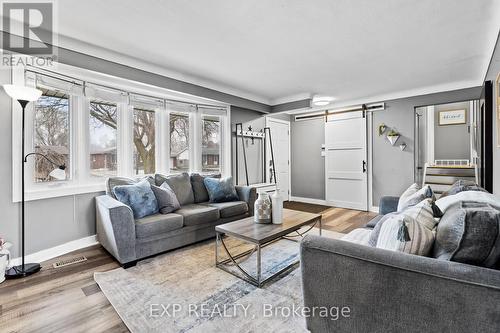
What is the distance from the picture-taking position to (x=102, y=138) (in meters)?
3.35

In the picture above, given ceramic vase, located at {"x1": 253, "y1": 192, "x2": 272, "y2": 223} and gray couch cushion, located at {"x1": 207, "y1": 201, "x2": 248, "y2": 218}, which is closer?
ceramic vase, located at {"x1": 253, "y1": 192, "x2": 272, "y2": 223}

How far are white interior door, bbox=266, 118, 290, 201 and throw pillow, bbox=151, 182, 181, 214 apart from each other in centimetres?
286

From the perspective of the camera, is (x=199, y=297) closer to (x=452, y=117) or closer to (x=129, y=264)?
(x=129, y=264)

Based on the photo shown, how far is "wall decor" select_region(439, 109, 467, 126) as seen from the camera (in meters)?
5.52

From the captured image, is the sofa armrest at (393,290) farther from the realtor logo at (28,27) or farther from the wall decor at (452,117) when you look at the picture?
the wall decor at (452,117)

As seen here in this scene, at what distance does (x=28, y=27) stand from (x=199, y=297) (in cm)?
297

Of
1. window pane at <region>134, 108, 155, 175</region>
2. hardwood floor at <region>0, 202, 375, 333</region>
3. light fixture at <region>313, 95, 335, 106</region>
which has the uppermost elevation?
light fixture at <region>313, 95, 335, 106</region>

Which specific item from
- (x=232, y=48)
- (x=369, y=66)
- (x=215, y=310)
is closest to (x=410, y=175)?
(x=369, y=66)

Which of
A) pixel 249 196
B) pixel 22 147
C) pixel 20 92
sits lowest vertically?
pixel 249 196

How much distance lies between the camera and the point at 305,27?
94.0 inches

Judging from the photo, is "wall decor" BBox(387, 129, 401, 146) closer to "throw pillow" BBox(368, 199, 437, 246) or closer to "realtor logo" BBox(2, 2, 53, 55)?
"throw pillow" BBox(368, 199, 437, 246)

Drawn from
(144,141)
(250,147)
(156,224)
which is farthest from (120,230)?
(250,147)

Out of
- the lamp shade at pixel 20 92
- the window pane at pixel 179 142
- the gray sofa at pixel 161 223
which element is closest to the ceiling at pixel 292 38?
the lamp shade at pixel 20 92

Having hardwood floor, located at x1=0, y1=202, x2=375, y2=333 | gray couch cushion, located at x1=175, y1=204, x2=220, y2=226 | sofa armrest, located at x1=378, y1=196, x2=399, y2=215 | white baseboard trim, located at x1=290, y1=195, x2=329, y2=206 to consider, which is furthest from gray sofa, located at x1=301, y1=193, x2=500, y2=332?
white baseboard trim, located at x1=290, y1=195, x2=329, y2=206
